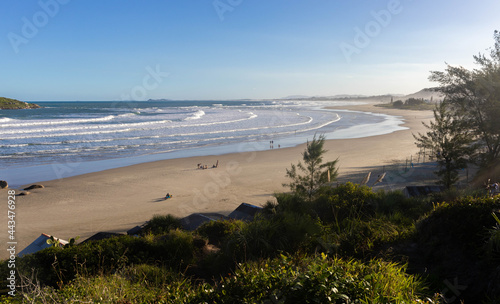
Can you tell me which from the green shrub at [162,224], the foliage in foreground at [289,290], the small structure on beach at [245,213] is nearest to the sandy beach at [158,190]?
the green shrub at [162,224]

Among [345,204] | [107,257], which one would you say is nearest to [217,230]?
[107,257]

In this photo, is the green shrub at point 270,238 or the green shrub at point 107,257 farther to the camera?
the green shrub at point 270,238

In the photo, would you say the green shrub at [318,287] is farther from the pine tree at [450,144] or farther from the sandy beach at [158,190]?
the pine tree at [450,144]

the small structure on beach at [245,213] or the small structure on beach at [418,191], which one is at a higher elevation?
the small structure on beach at [418,191]

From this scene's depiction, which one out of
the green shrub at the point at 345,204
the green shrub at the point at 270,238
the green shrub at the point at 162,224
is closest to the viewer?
the green shrub at the point at 270,238

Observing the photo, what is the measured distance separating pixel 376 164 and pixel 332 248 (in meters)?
19.7

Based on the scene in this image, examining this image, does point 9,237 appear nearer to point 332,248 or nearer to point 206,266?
point 206,266

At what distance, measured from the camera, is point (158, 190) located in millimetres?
18234

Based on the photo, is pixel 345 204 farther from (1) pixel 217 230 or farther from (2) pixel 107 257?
(2) pixel 107 257

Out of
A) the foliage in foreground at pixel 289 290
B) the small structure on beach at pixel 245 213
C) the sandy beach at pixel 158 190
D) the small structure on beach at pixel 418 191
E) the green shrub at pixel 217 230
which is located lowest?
the sandy beach at pixel 158 190

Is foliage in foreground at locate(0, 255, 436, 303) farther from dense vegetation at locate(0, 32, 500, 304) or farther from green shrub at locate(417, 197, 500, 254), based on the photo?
green shrub at locate(417, 197, 500, 254)

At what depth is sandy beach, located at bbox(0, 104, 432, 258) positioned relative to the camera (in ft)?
43.8

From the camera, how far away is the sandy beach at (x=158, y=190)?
13362 mm

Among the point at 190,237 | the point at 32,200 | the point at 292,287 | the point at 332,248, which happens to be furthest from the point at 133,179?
the point at 292,287
